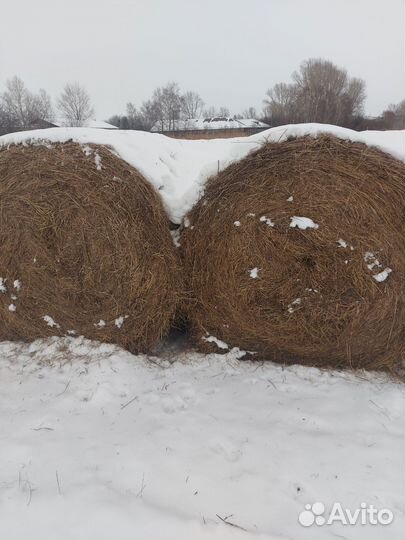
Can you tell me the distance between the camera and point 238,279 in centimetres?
254

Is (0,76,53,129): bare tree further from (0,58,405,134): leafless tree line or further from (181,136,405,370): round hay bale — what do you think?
(181,136,405,370): round hay bale

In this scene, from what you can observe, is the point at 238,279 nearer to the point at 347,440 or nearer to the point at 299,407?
the point at 299,407

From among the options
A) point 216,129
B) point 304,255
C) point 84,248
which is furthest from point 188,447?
point 216,129

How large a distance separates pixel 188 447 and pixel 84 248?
58.1 inches

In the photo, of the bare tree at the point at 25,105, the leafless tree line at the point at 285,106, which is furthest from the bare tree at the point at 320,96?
the bare tree at the point at 25,105

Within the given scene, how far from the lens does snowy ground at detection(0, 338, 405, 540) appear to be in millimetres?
1503

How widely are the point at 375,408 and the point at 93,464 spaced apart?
1.57m

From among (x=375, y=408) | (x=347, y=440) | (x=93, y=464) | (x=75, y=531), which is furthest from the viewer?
(x=375, y=408)

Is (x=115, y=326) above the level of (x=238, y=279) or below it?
below

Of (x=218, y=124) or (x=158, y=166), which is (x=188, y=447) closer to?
(x=158, y=166)

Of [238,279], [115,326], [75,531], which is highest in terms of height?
[238,279]

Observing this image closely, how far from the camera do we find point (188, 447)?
1.87 meters

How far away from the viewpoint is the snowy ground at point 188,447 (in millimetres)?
1503

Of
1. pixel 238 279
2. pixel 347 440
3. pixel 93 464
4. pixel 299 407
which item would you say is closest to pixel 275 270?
pixel 238 279
